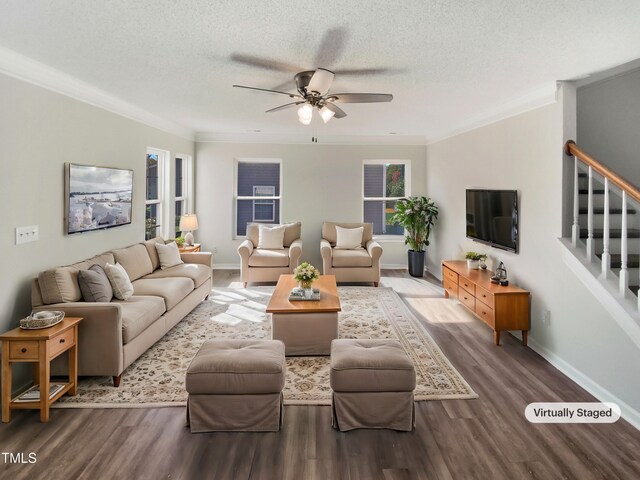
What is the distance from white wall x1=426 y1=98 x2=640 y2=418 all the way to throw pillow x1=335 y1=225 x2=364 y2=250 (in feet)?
7.14

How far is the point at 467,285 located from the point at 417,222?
98.6 inches

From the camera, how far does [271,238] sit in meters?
6.91

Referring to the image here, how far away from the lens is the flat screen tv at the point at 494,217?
4352mm

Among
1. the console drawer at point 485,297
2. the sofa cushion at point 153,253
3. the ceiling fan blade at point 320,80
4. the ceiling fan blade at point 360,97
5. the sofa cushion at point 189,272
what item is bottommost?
the console drawer at point 485,297

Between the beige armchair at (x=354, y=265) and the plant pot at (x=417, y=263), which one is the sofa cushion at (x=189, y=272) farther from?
the plant pot at (x=417, y=263)

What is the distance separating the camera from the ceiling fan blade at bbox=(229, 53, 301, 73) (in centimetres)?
316

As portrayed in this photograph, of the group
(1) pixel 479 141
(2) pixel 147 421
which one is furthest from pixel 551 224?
(2) pixel 147 421

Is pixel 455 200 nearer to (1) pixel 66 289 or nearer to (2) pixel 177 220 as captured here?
(2) pixel 177 220

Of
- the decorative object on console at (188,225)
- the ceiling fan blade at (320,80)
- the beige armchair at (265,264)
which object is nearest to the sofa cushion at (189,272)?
the beige armchair at (265,264)

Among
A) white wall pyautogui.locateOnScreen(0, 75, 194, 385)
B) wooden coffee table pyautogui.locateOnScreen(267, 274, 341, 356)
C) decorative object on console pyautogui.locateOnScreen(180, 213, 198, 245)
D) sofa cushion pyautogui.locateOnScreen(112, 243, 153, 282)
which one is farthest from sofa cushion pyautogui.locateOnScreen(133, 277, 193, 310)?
decorative object on console pyautogui.locateOnScreen(180, 213, 198, 245)

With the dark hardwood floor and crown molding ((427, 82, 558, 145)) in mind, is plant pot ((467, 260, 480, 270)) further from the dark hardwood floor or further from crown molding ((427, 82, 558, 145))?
the dark hardwood floor

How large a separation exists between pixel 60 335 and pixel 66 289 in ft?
2.06

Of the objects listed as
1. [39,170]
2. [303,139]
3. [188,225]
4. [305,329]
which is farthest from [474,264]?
[39,170]

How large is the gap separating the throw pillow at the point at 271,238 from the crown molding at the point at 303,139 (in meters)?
1.83
